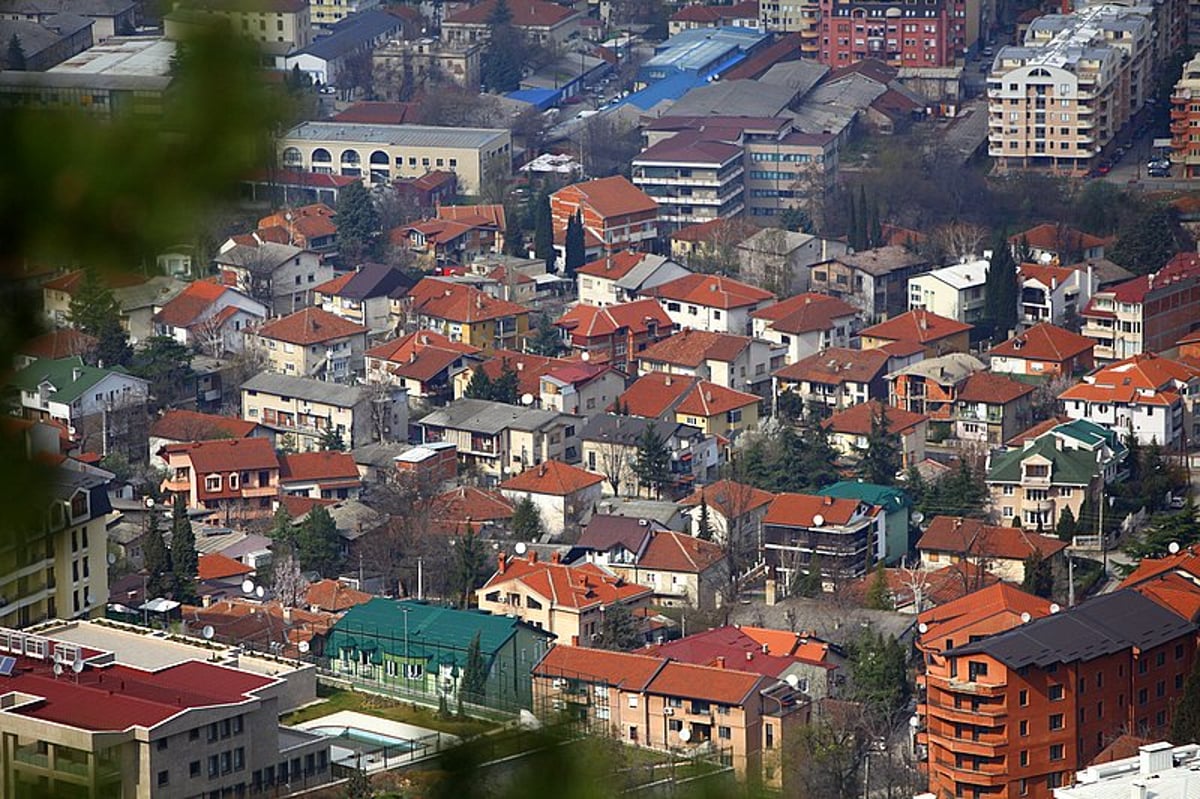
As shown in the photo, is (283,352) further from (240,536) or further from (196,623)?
(196,623)

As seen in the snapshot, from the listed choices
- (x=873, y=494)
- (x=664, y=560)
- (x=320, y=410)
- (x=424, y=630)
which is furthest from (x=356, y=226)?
(x=424, y=630)

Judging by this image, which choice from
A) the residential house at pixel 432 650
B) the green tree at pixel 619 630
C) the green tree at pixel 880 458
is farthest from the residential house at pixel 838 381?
the residential house at pixel 432 650

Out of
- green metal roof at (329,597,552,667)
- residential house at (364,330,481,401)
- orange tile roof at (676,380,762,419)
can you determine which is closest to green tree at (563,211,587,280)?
residential house at (364,330,481,401)

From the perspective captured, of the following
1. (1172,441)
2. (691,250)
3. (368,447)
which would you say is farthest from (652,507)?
(691,250)

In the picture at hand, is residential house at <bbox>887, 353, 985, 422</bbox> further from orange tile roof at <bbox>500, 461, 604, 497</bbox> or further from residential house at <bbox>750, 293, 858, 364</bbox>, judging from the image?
orange tile roof at <bbox>500, 461, 604, 497</bbox>

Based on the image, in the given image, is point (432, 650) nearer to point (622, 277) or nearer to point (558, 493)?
point (558, 493)

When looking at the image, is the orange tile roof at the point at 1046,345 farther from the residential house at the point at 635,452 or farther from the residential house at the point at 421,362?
the residential house at the point at 421,362
